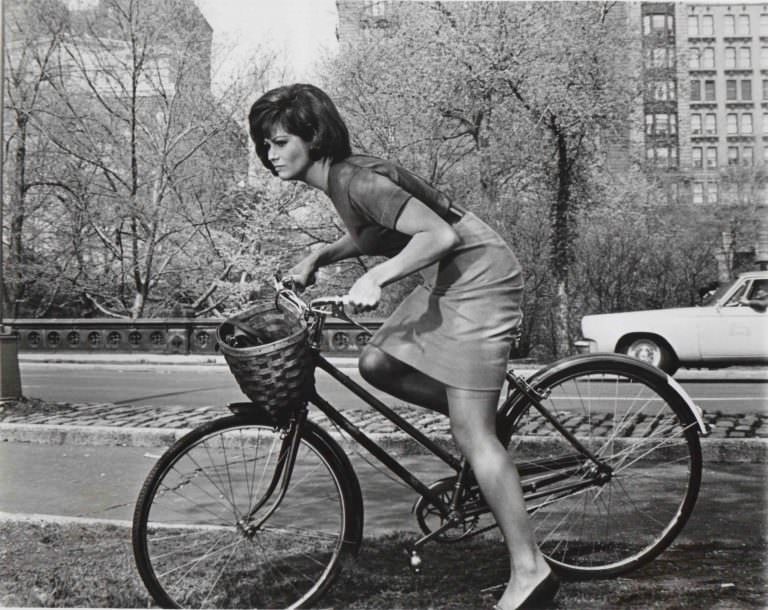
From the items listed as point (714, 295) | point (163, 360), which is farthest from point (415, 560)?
point (163, 360)

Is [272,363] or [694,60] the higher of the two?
[694,60]

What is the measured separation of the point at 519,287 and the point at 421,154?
2.95 metres

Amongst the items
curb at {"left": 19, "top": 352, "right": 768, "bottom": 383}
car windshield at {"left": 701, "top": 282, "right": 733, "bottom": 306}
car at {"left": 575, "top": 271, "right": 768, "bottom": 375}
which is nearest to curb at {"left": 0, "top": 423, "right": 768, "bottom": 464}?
car at {"left": 575, "top": 271, "right": 768, "bottom": 375}

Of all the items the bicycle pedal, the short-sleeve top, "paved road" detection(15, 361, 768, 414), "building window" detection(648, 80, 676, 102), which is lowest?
"paved road" detection(15, 361, 768, 414)

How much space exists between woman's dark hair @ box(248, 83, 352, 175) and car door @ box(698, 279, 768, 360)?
2.90 metres

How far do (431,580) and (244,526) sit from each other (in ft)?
2.10

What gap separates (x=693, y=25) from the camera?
4.42 m

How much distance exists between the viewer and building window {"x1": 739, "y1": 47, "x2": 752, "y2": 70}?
11.6 feet

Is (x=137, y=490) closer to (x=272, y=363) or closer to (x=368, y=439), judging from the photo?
(x=368, y=439)

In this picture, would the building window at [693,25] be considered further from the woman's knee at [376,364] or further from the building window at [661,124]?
the woman's knee at [376,364]

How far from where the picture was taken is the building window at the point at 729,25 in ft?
12.0

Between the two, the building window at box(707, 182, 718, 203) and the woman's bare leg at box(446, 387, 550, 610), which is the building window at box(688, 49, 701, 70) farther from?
the woman's bare leg at box(446, 387, 550, 610)

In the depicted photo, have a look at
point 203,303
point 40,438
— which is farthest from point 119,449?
point 203,303

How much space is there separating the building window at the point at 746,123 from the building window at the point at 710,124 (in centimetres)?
36
